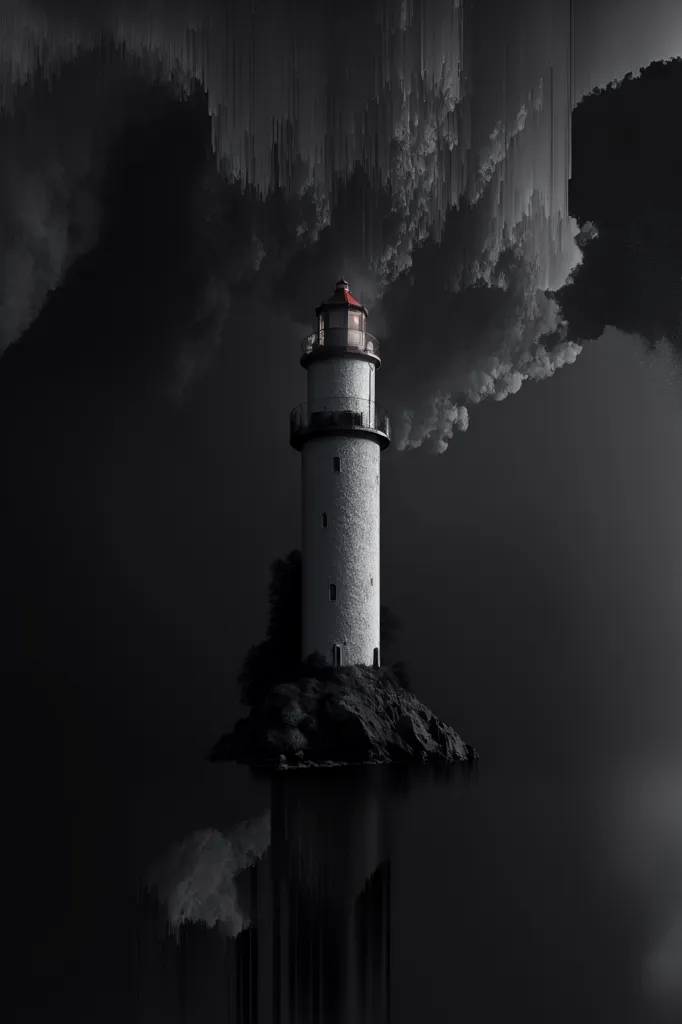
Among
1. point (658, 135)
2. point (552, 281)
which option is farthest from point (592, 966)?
point (552, 281)

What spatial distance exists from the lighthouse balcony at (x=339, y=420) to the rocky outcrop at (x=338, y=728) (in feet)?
17.9

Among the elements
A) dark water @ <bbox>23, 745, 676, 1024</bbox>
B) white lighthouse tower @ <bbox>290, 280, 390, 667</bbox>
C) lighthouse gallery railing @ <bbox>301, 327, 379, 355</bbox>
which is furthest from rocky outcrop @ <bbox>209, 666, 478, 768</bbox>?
lighthouse gallery railing @ <bbox>301, 327, 379, 355</bbox>

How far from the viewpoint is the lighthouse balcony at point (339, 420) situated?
25.8 meters

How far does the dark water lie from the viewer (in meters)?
7.41

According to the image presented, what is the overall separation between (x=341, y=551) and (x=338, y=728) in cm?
424

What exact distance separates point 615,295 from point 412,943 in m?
25.2

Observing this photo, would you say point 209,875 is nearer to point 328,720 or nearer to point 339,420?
point 328,720

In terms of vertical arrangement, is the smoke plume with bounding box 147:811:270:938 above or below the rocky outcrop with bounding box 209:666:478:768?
below

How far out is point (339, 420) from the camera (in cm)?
2575

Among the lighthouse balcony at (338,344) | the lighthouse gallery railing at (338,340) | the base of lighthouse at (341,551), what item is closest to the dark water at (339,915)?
the base of lighthouse at (341,551)

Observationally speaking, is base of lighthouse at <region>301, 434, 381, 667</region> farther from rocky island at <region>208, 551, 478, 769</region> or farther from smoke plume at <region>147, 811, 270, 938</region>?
smoke plume at <region>147, 811, 270, 938</region>

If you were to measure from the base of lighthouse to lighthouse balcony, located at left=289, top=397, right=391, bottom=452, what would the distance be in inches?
11.5

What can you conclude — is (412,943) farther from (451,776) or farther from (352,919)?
(451,776)

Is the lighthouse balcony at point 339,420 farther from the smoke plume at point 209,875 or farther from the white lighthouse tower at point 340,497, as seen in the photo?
the smoke plume at point 209,875
